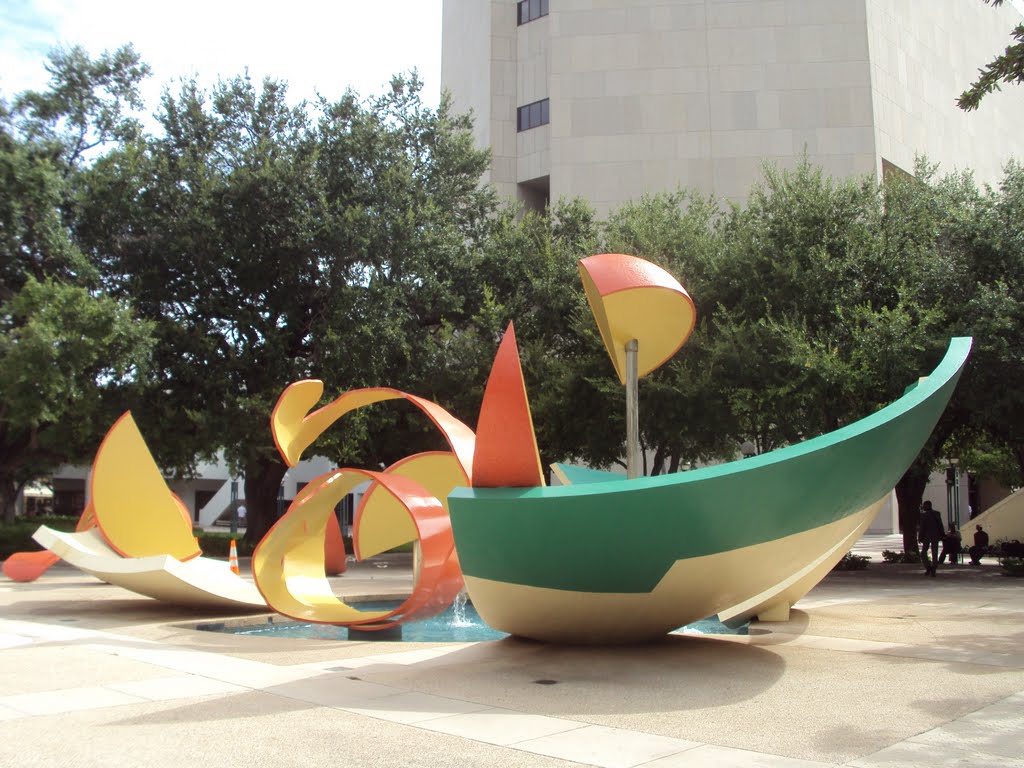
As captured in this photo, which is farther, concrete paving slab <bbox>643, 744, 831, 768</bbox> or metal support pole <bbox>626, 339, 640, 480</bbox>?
metal support pole <bbox>626, 339, 640, 480</bbox>

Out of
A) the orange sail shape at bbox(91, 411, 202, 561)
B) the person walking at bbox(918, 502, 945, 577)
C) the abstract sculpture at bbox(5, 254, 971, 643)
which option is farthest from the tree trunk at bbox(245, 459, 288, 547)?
the abstract sculpture at bbox(5, 254, 971, 643)

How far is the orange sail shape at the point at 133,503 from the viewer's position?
46.3ft

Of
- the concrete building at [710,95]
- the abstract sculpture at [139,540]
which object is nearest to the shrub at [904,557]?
the abstract sculpture at [139,540]

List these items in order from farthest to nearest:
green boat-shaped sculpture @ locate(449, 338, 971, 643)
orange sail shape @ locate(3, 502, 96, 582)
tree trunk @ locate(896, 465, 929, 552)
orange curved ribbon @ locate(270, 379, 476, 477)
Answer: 1. tree trunk @ locate(896, 465, 929, 552)
2. orange sail shape @ locate(3, 502, 96, 582)
3. orange curved ribbon @ locate(270, 379, 476, 477)
4. green boat-shaped sculpture @ locate(449, 338, 971, 643)

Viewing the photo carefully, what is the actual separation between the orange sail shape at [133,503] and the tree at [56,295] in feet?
27.4

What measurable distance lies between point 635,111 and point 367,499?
3382 centimetres

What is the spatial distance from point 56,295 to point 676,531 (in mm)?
18607

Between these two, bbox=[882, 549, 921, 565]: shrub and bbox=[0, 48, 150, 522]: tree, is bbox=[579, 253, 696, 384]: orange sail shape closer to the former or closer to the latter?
bbox=[0, 48, 150, 522]: tree

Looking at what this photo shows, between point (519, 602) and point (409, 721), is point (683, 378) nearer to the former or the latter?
point (519, 602)

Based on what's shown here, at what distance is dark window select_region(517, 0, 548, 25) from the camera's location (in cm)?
4784

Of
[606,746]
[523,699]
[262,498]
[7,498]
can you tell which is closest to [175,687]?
[523,699]

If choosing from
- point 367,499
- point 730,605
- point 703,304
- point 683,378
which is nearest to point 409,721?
point 730,605

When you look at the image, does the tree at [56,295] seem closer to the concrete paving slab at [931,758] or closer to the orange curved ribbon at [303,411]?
the orange curved ribbon at [303,411]

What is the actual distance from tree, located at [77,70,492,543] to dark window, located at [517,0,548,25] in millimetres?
23103
